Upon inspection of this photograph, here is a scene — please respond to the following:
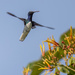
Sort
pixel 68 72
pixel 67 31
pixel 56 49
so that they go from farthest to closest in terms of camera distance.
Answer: pixel 67 31
pixel 56 49
pixel 68 72

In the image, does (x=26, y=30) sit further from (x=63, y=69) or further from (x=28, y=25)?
(x=63, y=69)

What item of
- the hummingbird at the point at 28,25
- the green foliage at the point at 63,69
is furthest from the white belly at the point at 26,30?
the green foliage at the point at 63,69

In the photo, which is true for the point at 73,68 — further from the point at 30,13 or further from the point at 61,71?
the point at 30,13

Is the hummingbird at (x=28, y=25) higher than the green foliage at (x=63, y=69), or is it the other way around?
the hummingbird at (x=28, y=25)

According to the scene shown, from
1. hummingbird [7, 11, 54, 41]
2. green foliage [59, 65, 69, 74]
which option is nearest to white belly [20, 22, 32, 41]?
hummingbird [7, 11, 54, 41]

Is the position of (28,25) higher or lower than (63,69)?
higher

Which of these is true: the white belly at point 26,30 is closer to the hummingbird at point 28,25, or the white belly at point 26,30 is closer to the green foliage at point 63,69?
the hummingbird at point 28,25

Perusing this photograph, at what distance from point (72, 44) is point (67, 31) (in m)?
0.68

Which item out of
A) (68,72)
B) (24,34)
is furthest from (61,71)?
(24,34)

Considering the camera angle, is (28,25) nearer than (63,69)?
No

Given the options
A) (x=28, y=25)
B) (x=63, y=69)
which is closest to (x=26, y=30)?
(x=28, y=25)

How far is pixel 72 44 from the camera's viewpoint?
78.6 inches

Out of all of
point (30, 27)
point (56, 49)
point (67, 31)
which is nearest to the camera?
point (30, 27)

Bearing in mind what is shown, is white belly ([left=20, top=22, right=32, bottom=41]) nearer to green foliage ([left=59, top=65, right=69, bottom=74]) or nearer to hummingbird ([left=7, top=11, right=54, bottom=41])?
hummingbird ([left=7, top=11, right=54, bottom=41])
